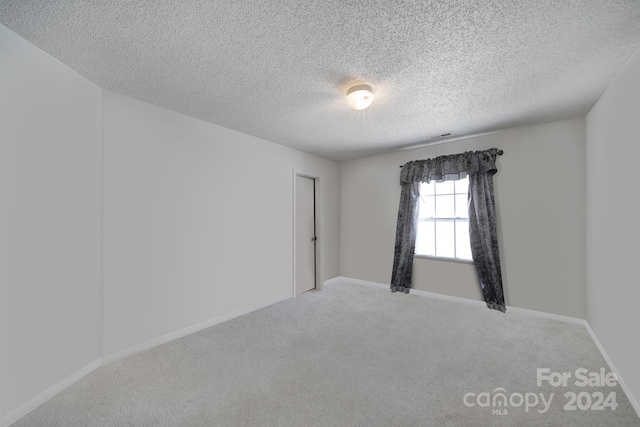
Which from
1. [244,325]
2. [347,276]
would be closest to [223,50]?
[244,325]

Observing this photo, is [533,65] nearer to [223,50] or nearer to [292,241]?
[223,50]

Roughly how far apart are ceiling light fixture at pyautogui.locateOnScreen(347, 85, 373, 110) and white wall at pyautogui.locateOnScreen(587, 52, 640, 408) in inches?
71.7

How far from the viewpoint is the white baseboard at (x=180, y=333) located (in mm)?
2326

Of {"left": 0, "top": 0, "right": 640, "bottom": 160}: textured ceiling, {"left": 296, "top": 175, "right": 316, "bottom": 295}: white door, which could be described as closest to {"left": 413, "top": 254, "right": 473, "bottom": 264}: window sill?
{"left": 296, "top": 175, "right": 316, "bottom": 295}: white door

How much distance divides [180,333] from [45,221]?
163 cm

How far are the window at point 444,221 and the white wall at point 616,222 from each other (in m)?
1.34

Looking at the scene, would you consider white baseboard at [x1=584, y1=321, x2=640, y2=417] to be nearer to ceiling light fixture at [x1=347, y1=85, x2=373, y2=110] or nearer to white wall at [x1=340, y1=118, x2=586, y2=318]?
white wall at [x1=340, y1=118, x2=586, y2=318]

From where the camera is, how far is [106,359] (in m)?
2.26

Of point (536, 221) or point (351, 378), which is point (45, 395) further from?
point (536, 221)

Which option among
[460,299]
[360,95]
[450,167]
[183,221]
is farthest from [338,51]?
[460,299]

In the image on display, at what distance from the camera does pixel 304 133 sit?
137 inches

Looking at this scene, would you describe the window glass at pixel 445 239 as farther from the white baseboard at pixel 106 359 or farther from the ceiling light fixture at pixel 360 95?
the white baseboard at pixel 106 359

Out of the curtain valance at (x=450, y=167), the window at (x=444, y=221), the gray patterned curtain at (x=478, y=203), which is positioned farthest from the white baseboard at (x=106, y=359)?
the curtain valance at (x=450, y=167)

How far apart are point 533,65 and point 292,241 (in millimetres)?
3426
